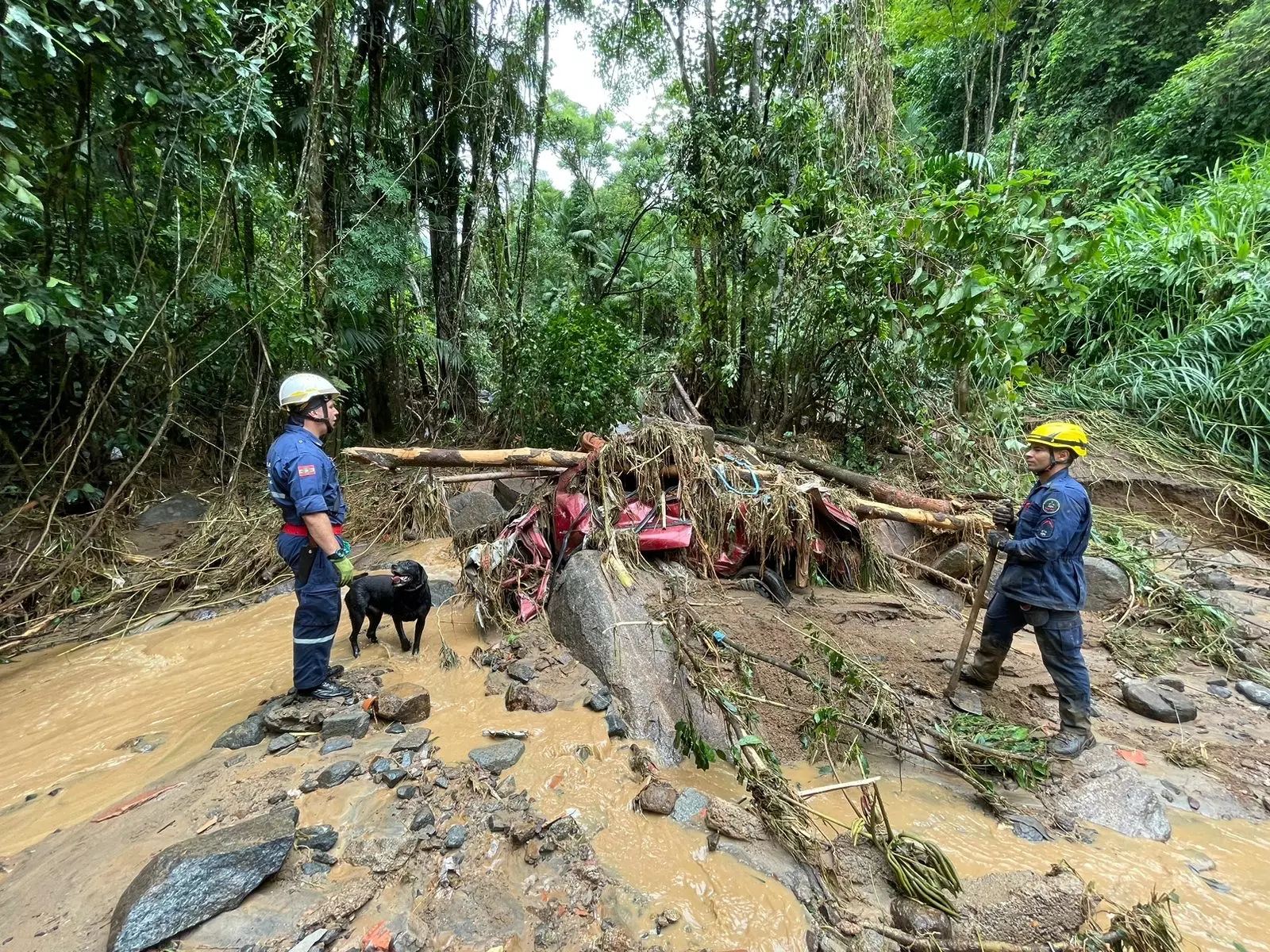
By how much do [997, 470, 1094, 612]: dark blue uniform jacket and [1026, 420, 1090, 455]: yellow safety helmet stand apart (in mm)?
159

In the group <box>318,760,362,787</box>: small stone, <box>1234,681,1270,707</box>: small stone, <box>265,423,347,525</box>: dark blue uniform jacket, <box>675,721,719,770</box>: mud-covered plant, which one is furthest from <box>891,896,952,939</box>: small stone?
<box>1234,681,1270,707</box>: small stone

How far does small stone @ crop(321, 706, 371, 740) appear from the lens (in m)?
2.75

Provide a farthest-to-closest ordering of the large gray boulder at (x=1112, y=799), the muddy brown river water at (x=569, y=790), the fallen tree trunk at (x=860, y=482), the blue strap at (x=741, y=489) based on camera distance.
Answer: the fallen tree trunk at (x=860, y=482)
the blue strap at (x=741, y=489)
the large gray boulder at (x=1112, y=799)
the muddy brown river water at (x=569, y=790)

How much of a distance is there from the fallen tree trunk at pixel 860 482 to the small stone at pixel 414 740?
3963 mm

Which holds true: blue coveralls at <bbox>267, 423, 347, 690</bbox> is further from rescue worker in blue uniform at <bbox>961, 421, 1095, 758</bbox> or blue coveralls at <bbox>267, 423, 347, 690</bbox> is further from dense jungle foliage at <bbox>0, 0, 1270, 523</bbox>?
rescue worker in blue uniform at <bbox>961, 421, 1095, 758</bbox>

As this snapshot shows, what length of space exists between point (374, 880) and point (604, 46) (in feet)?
34.6

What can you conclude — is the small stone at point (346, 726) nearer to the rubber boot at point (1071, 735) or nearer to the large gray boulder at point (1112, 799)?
the large gray boulder at point (1112, 799)

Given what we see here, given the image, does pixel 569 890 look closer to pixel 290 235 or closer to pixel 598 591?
pixel 598 591

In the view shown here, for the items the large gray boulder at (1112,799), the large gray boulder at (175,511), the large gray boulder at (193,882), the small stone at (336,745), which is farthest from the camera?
the large gray boulder at (175,511)

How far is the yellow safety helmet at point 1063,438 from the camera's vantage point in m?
2.92

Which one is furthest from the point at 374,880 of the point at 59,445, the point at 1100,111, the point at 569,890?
the point at 1100,111

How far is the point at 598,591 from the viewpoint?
3.41 metres

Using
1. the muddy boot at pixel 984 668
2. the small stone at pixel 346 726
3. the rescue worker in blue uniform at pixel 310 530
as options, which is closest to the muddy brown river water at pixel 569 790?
the small stone at pixel 346 726

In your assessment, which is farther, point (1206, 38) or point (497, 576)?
point (1206, 38)
